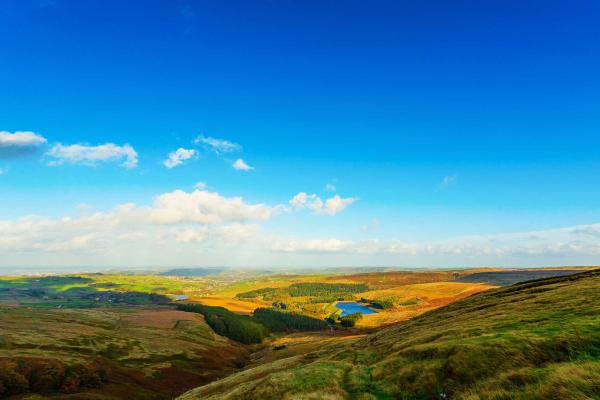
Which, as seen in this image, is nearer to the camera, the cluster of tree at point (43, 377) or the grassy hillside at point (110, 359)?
the cluster of tree at point (43, 377)

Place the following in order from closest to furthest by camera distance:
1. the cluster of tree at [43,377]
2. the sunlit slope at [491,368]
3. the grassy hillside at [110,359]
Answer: the sunlit slope at [491,368] → the cluster of tree at [43,377] → the grassy hillside at [110,359]

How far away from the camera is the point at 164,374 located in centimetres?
9375

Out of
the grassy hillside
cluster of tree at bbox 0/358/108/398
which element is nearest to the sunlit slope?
cluster of tree at bbox 0/358/108/398

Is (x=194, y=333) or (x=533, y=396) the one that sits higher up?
(x=533, y=396)

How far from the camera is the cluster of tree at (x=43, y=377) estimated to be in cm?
6119

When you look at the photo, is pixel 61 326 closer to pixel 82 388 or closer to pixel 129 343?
pixel 129 343

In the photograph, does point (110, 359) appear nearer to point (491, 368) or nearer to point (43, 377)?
point (43, 377)

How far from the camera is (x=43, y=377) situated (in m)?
65.7

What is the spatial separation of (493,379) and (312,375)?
1707 cm

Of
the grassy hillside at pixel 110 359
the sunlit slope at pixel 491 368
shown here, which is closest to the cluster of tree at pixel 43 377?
the grassy hillside at pixel 110 359

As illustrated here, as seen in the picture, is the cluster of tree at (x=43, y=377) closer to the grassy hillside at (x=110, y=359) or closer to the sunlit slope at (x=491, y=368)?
the grassy hillside at (x=110, y=359)

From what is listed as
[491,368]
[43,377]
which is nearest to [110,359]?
[43,377]

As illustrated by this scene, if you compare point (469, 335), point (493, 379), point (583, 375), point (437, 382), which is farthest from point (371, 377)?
point (583, 375)

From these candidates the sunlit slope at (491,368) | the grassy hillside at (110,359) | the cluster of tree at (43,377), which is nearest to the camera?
the sunlit slope at (491,368)
